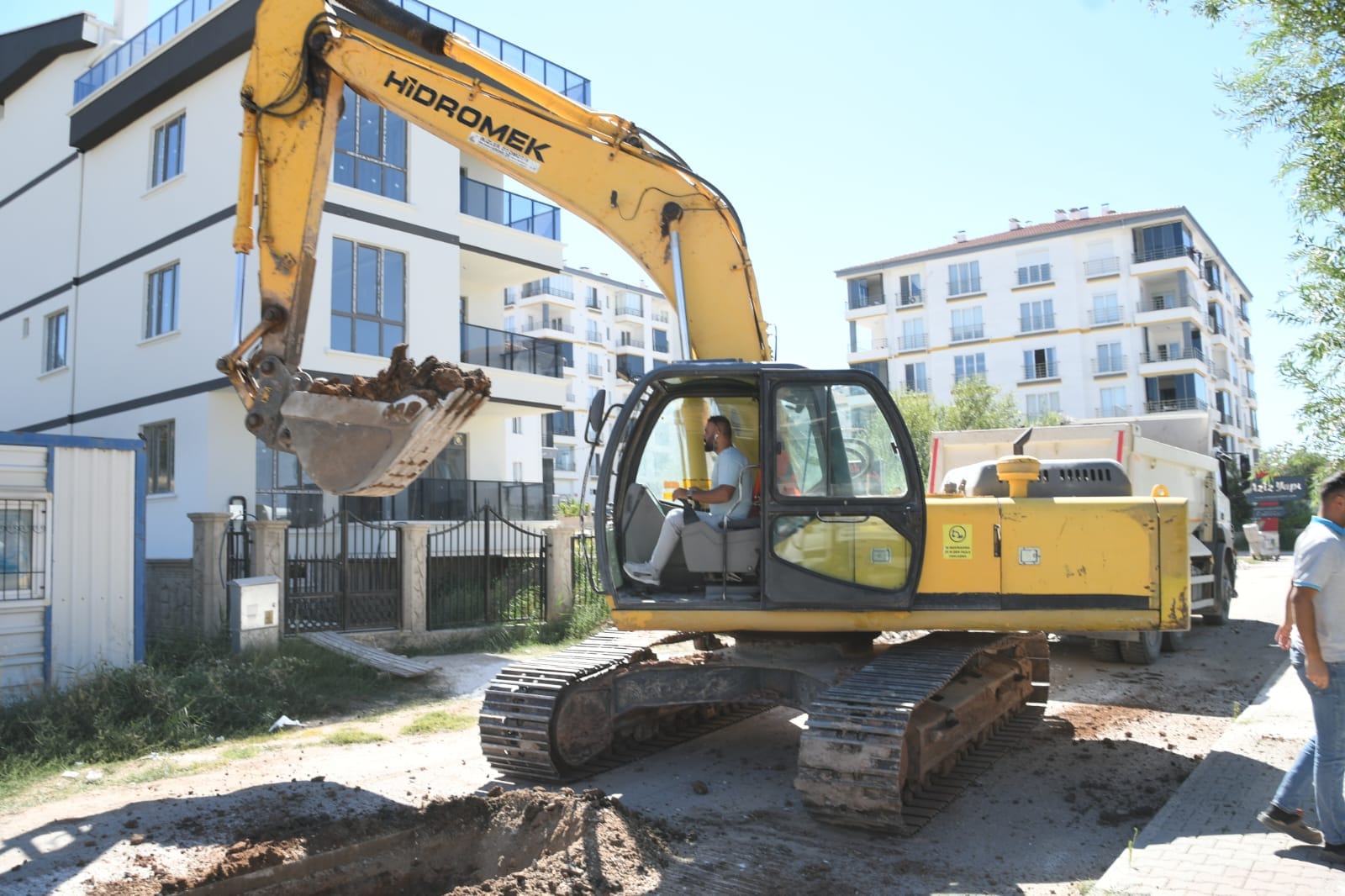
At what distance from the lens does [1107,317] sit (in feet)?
178

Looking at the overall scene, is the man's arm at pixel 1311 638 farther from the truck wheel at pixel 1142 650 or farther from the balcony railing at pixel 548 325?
the balcony railing at pixel 548 325

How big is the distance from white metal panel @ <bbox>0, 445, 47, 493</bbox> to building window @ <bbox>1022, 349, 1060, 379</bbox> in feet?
173

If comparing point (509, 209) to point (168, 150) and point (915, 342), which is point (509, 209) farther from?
point (915, 342)

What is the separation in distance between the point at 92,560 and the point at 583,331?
218 feet

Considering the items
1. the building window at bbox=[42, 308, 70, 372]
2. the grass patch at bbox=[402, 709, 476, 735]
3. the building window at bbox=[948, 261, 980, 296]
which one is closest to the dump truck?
the grass patch at bbox=[402, 709, 476, 735]

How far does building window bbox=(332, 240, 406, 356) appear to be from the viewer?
59.8ft

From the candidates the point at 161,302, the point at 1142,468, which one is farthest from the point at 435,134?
the point at 161,302

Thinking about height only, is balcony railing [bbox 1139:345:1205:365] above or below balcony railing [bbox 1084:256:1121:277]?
below

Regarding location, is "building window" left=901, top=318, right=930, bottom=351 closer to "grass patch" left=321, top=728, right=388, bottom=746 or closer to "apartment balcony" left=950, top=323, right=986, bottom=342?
"apartment balcony" left=950, top=323, right=986, bottom=342

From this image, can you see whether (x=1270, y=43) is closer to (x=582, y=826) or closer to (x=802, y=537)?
(x=802, y=537)

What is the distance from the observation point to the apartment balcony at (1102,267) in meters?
54.0

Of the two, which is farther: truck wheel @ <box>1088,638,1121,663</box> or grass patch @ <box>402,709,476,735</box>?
truck wheel @ <box>1088,638,1121,663</box>

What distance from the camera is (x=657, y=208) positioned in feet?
24.6

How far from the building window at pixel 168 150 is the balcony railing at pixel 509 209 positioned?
5235 millimetres
